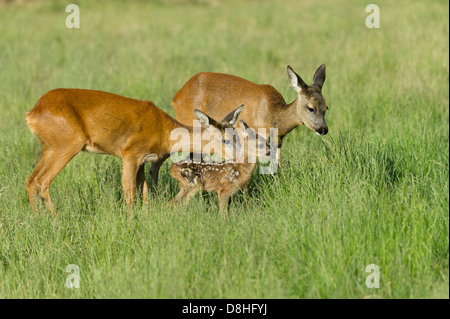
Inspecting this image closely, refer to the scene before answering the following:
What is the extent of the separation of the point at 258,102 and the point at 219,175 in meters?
1.31

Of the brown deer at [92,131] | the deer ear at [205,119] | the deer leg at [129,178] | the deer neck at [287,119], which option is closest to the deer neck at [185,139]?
the brown deer at [92,131]

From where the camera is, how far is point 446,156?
18.8 feet

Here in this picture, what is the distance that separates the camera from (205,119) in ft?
18.6

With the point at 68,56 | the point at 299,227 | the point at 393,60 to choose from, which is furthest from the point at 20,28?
the point at 299,227

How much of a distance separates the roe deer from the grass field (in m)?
0.17

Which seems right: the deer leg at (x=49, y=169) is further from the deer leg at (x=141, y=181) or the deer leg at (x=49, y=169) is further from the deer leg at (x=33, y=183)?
the deer leg at (x=141, y=181)

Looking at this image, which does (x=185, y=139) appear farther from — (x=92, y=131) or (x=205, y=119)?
(x=92, y=131)

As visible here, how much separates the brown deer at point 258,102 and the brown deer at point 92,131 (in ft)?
1.47

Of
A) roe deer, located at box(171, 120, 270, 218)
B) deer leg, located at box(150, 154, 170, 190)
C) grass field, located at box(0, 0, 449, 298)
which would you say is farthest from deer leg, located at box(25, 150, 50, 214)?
roe deer, located at box(171, 120, 270, 218)

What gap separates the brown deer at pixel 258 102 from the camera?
6.05 metres

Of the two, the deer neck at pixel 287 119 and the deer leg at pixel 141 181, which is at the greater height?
the deer neck at pixel 287 119

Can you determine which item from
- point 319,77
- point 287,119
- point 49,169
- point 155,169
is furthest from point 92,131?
point 319,77
